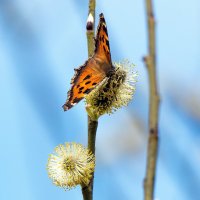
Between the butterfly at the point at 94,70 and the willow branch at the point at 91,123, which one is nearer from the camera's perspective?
→ the willow branch at the point at 91,123

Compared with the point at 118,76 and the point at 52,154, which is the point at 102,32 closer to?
the point at 118,76

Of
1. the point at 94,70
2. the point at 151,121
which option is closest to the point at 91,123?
the point at 94,70

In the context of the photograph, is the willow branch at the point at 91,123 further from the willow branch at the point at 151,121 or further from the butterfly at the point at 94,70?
the willow branch at the point at 151,121

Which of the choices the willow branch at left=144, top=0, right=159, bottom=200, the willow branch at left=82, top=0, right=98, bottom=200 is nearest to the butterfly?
the willow branch at left=82, top=0, right=98, bottom=200

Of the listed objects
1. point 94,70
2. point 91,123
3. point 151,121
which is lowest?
point 151,121

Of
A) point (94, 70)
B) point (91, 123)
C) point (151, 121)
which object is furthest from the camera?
point (94, 70)

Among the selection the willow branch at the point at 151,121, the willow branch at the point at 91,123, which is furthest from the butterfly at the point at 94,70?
the willow branch at the point at 151,121

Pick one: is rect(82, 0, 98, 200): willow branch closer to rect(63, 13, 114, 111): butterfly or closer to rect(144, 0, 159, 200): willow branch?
rect(63, 13, 114, 111): butterfly

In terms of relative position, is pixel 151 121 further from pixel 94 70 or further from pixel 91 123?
pixel 94 70

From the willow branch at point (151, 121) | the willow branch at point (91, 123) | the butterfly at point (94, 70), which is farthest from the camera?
the butterfly at point (94, 70)
